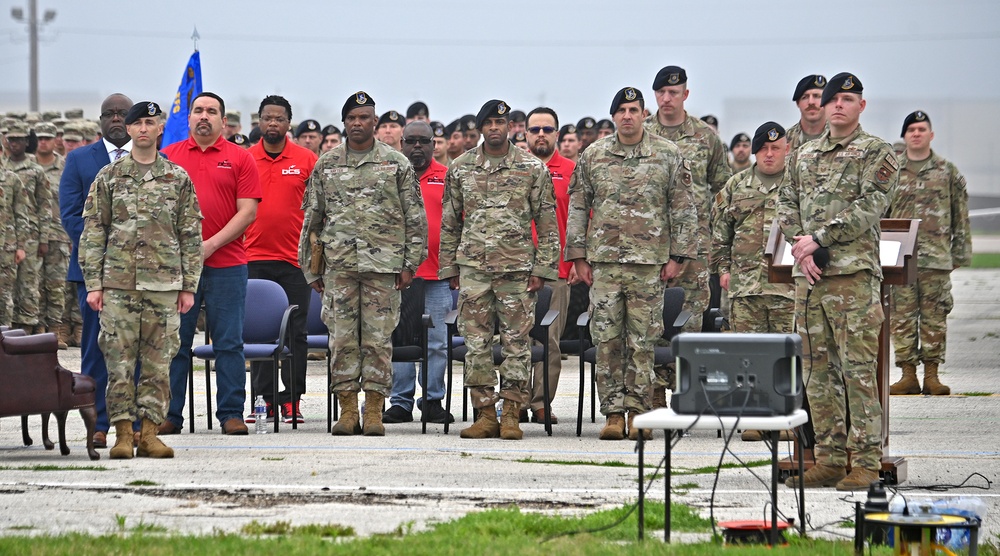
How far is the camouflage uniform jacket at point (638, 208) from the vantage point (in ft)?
35.9

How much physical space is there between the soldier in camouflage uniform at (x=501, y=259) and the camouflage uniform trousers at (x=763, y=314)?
1.53 metres

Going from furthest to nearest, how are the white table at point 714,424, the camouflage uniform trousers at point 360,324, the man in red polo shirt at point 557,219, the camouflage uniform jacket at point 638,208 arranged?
the man in red polo shirt at point 557,219, the camouflage uniform trousers at point 360,324, the camouflage uniform jacket at point 638,208, the white table at point 714,424

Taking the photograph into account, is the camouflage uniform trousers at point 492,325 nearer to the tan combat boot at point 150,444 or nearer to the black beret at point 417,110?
the tan combat boot at point 150,444

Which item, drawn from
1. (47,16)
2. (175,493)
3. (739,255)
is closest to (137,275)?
(175,493)

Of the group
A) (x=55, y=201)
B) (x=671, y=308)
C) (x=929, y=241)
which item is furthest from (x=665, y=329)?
(x=55, y=201)

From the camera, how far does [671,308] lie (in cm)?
1200

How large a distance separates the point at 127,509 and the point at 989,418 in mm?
7351

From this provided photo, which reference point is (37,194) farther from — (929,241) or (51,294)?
(929,241)

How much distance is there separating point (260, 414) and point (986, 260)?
39.0m

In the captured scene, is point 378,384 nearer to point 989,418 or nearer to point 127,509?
point 127,509

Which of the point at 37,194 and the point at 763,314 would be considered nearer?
the point at 763,314

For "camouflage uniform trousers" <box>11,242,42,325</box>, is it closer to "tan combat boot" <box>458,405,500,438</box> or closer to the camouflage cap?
the camouflage cap

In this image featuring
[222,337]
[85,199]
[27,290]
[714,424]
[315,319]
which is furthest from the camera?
[27,290]

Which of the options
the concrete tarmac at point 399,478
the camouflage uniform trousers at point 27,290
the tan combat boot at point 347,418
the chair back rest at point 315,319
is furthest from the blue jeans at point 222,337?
the camouflage uniform trousers at point 27,290
